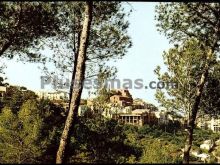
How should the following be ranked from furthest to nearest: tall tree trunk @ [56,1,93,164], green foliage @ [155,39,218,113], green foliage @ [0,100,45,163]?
green foliage @ [155,39,218,113] < green foliage @ [0,100,45,163] < tall tree trunk @ [56,1,93,164]

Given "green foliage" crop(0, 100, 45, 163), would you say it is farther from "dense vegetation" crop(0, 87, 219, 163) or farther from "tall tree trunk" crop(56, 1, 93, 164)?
"tall tree trunk" crop(56, 1, 93, 164)

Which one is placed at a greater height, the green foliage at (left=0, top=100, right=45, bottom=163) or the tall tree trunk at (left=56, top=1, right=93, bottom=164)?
the tall tree trunk at (left=56, top=1, right=93, bottom=164)

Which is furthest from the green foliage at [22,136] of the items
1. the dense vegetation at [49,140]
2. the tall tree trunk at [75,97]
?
the tall tree trunk at [75,97]

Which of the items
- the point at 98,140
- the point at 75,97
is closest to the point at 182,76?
the point at 98,140

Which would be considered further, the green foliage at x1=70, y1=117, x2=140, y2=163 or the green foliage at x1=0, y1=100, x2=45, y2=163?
the green foliage at x1=70, y1=117, x2=140, y2=163

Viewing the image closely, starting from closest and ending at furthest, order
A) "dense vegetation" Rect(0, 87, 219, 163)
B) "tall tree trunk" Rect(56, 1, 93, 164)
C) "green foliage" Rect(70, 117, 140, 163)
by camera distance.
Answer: "tall tree trunk" Rect(56, 1, 93, 164) → "dense vegetation" Rect(0, 87, 219, 163) → "green foliage" Rect(70, 117, 140, 163)

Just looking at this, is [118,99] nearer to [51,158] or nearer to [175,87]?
[175,87]

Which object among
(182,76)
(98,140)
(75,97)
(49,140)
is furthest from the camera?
(182,76)

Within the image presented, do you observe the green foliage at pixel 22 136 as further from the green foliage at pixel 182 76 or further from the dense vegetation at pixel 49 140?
the green foliage at pixel 182 76

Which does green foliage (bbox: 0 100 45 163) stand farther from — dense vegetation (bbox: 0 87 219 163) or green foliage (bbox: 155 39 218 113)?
green foliage (bbox: 155 39 218 113)

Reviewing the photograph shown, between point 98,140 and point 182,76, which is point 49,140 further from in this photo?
point 182,76

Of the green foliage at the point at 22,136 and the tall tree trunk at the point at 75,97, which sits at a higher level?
the tall tree trunk at the point at 75,97

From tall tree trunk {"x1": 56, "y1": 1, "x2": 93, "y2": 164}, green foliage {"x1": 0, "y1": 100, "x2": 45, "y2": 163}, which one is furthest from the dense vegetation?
tall tree trunk {"x1": 56, "y1": 1, "x2": 93, "y2": 164}

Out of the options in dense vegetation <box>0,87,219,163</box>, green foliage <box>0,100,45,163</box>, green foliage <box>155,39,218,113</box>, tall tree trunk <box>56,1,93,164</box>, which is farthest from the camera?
green foliage <box>155,39,218,113</box>
